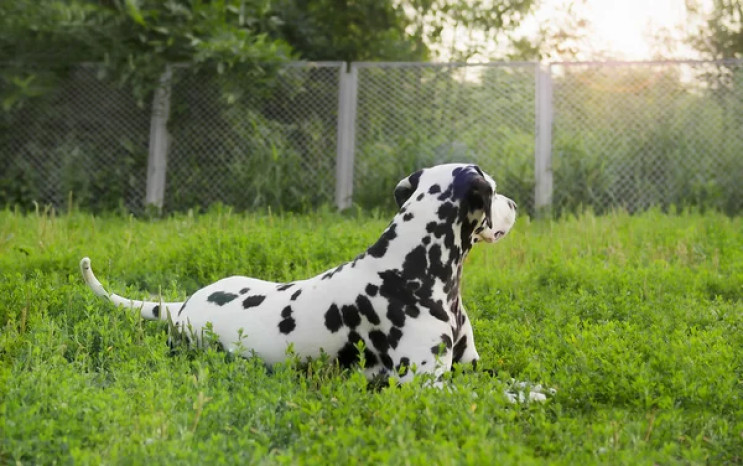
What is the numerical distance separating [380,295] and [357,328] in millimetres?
223

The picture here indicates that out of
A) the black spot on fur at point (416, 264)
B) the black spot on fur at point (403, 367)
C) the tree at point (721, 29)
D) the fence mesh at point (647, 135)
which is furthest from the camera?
the tree at point (721, 29)

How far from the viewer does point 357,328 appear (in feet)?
15.5

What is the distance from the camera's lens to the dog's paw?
13.8ft

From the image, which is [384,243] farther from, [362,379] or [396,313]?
[362,379]

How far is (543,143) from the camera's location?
11859 mm

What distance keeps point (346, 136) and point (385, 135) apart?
0.57 metres

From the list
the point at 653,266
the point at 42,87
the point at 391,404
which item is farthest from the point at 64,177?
the point at 391,404

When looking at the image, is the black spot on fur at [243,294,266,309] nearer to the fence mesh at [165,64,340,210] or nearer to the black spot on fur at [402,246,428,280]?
the black spot on fur at [402,246,428,280]

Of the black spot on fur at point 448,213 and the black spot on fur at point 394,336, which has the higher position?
the black spot on fur at point 448,213

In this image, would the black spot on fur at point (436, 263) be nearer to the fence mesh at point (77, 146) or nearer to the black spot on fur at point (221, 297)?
the black spot on fur at point (221, 297)

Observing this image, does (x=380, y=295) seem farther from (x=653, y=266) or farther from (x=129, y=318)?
(x=653, y=266)

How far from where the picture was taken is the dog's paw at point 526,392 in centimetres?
420

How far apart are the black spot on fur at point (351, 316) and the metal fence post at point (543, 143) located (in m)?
7.14

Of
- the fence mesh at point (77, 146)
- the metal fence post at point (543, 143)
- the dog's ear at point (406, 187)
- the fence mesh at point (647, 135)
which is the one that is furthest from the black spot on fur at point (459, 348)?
the fence mesh at point (77, 146)
